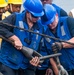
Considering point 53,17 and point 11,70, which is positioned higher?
point 53,17

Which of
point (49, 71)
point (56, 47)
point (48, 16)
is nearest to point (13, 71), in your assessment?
point (49, 71)

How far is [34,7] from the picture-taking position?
4.07 m

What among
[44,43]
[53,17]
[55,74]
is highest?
[53,17]

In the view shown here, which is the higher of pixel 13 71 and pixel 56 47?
pixel 56 47

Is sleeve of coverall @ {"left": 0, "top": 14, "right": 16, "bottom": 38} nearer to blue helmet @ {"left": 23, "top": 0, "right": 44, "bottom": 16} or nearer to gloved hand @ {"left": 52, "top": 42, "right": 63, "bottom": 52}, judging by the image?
blue helmet @ {"left": 23, "top": 0, "right": 44, "bottom": 16}

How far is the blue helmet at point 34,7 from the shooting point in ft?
13.2

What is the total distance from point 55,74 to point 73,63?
0.24 meters

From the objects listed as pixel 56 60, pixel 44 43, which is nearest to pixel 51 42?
pixel 44 43

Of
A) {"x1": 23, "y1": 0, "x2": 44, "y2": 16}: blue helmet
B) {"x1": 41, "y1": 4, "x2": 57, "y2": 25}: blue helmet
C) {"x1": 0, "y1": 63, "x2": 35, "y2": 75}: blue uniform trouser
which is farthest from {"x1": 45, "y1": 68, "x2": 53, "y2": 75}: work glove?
{"x1": 23, "y1": 0, "x2": 44, "y2": 16}: blue helmet

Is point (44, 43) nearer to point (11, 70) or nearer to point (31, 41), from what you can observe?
point (31, 41)

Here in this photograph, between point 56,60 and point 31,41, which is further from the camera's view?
point 31,41

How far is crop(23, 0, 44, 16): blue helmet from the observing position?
402 cm

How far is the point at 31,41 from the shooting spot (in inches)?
162

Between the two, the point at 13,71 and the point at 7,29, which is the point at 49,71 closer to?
the point at 13,71
